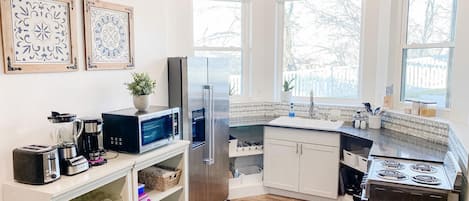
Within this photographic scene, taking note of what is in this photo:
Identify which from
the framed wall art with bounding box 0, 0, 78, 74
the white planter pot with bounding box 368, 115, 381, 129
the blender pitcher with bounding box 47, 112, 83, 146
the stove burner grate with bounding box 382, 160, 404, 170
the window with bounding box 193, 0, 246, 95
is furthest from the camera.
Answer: the window with bounding box 193, 0, 246, 95

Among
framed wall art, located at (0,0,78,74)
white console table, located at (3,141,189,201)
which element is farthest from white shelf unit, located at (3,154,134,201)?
framed wall art, located at (0,0,78,74)

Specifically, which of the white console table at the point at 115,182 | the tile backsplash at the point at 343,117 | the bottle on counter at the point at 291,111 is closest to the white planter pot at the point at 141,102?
the white console table at the point at 115,182

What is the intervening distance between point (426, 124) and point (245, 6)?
2.35m

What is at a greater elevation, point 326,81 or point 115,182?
point 326,81

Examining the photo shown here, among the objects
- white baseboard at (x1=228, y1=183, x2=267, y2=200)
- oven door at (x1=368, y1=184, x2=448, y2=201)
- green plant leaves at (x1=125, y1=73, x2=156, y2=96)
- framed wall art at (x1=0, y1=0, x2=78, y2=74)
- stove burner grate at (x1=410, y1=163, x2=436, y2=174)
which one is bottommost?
white baseboard at (x1=228, y1=183, x2=267, y2=200)

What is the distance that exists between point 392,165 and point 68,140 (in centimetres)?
211

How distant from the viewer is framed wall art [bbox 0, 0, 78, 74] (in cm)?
182

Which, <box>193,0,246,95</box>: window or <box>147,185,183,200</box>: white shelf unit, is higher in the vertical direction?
<box>193,0,246,95</box>: window

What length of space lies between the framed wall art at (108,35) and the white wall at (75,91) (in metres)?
0.05

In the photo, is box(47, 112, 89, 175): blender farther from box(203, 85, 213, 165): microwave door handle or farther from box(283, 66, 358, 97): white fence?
box(283, 66, 358, 97): white fence

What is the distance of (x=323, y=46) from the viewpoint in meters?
4.25

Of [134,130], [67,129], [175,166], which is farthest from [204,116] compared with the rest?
[67,129]

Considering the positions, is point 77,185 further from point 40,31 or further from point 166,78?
point 166,78

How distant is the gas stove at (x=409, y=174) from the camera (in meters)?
2.11
